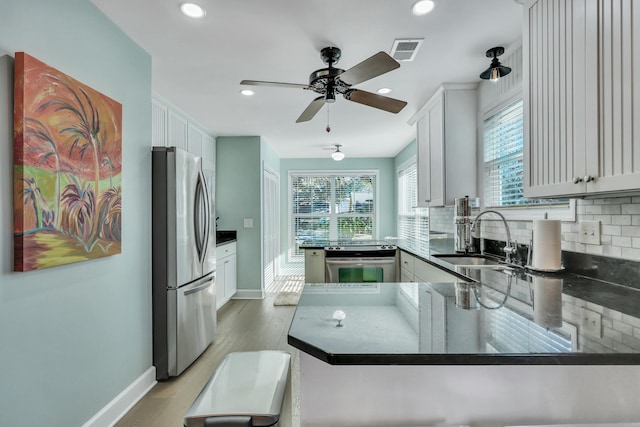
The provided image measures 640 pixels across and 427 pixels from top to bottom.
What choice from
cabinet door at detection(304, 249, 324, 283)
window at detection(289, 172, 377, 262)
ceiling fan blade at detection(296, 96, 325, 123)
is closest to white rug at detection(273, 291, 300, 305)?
cabinet door at detection(304, 249, 324, 283)

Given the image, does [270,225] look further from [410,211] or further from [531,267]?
[531,267]

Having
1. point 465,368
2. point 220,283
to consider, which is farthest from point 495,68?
point 220,283

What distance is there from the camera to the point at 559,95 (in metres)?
1.44

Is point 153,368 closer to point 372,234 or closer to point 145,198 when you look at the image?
point 145,198

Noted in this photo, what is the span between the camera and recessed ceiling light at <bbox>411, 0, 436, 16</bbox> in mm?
1783

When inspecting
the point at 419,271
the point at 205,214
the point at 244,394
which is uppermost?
the point at 205,214

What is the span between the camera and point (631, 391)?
2.59 feet

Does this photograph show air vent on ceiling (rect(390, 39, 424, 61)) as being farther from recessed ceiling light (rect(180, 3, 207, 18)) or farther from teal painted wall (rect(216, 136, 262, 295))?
teal painted wall (rect(216, 136, 262, 295))

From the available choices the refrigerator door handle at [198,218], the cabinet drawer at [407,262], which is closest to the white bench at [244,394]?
the refrigerator door handle at [198,218]

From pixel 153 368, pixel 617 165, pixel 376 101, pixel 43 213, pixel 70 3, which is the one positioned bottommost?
pixel 153 368

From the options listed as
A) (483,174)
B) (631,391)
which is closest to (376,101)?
(483,174)

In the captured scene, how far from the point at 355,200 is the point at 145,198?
499cm

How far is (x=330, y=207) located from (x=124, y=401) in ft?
17.1

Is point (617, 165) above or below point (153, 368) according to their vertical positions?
above
